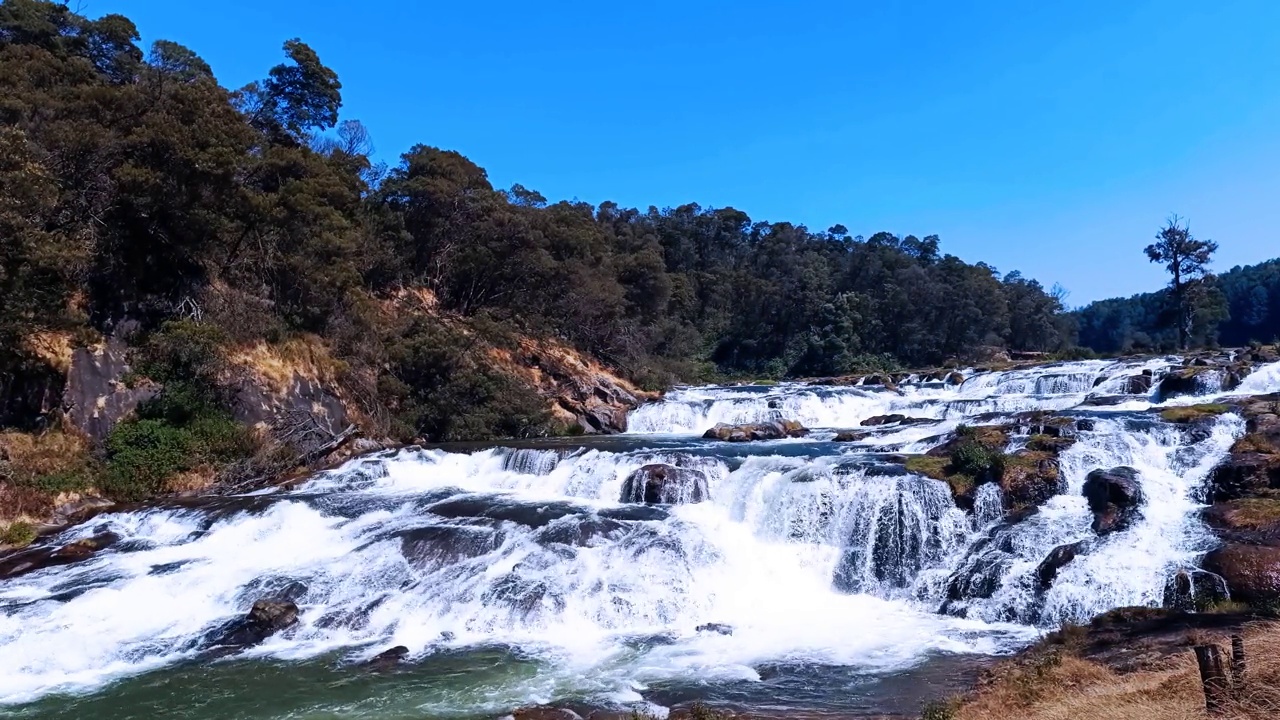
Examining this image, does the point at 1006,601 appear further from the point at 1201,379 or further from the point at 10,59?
the point at 10,59

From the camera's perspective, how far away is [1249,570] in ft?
34.9

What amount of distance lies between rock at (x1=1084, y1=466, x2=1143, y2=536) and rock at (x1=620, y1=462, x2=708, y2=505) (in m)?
7.38

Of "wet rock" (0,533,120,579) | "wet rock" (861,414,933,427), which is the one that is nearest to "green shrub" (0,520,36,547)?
"wet rock" (0,533,120,579)

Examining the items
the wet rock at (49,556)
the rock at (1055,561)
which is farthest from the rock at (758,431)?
the wet rock at (49,556)

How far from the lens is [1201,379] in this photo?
2200cm

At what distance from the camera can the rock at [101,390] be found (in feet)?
59.8

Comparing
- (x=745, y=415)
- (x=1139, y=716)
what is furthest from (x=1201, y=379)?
(x=1139, y=716)

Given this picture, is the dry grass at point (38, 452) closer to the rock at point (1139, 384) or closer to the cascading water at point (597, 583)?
the cascading water at point (597, 583)

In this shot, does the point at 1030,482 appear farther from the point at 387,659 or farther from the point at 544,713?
the point at 387,659

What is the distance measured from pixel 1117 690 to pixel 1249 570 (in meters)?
5.32

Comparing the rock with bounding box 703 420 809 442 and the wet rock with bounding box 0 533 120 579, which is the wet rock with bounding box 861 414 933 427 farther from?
the wet rock with bounding box 0 533 120 579

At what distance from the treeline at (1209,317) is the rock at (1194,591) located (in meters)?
32.4

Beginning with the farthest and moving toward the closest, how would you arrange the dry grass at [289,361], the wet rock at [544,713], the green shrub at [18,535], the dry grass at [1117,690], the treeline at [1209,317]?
the treeline at [1209,317], the dry grass at [289,361], the green shrub at [18,535], the wet rock at [544,713], the dry grass at [1117,690]

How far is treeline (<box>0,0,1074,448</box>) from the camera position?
1877cm
